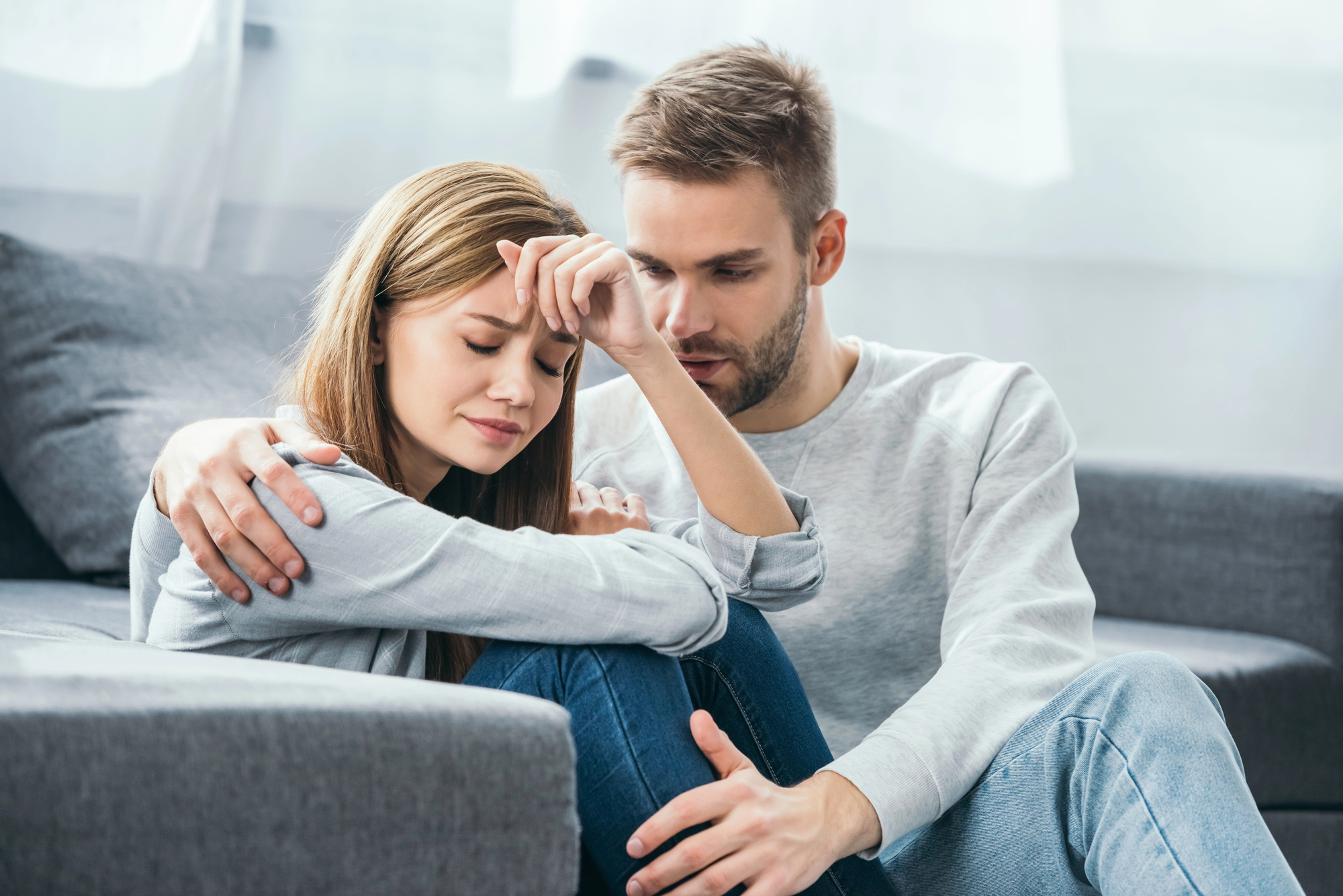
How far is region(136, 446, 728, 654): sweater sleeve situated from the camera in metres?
0.75

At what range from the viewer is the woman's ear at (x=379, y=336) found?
971 millimetres

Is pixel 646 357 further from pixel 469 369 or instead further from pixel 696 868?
pixel 696 868

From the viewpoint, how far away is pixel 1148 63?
229 centimetres

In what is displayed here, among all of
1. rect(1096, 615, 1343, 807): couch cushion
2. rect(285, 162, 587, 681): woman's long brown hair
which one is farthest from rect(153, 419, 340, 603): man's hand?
rect(1096, 615, 1343, 807): couch cushion

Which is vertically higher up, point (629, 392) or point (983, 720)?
point (629, 392)

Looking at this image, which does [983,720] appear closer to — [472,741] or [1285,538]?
[472,741]

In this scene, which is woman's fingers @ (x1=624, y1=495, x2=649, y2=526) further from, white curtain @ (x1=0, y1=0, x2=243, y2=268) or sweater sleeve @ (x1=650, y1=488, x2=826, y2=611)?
white curtain @ (x1=0, y1=0, x2=243, y2=268)

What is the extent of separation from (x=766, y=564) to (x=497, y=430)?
0.90 ft

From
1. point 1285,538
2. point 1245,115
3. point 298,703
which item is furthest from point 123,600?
point 1245,115

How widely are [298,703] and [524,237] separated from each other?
0.58m

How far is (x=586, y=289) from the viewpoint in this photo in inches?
35.2

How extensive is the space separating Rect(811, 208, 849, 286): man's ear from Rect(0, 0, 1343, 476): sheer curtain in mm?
741

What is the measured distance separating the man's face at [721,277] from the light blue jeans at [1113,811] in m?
0.51

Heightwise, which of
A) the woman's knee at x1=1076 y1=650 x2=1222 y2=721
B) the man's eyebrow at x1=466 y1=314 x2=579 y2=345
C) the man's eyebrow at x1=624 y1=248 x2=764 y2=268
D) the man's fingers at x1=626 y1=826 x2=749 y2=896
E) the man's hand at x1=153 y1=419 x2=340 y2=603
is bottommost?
the man's fingers at x1=626 y1=826 x2=749 y2=896
